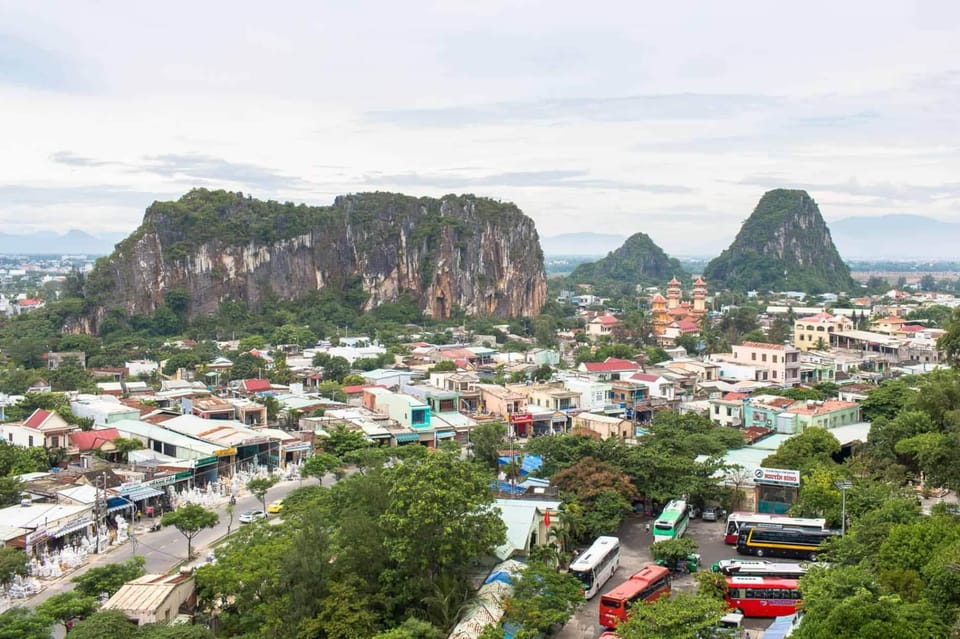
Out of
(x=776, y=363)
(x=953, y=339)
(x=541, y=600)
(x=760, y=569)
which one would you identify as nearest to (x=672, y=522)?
(x=760, y=569)

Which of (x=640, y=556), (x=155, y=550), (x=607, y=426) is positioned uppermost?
(x=607, y=426)

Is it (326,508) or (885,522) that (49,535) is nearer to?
(326,508)

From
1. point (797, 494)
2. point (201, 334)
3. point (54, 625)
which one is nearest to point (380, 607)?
point (54, 625)

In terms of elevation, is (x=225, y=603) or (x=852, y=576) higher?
(x=852, y=576)

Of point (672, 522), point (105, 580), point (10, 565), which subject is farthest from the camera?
point (672, 522)

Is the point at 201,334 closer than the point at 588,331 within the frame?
Yes

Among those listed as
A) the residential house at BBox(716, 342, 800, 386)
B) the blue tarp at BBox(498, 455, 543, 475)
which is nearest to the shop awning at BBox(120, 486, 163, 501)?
the blue tarp at BBox(498, 455, 543, 475)

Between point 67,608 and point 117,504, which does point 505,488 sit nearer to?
point 117,504
